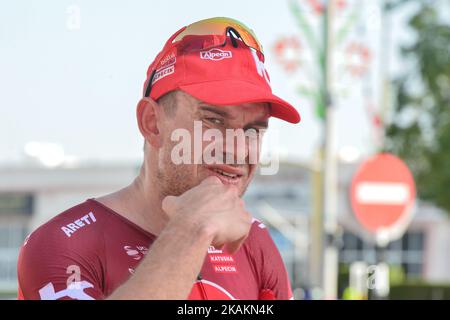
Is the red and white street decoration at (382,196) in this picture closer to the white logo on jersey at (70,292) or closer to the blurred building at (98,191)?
the white logo on jersey at (70,292)

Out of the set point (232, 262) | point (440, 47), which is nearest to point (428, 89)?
point (440, 47)

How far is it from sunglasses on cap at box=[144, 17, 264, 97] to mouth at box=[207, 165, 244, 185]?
30 cm

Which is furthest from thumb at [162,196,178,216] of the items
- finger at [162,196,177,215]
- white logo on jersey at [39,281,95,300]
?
white logo on jersey at [39,281,95,300]

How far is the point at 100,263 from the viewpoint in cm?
231

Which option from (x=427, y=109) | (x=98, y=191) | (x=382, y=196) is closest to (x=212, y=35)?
(x=382, y=196)

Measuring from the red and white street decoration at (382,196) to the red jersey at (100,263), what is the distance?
391 inches

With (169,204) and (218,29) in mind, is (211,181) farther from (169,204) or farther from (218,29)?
(218,29)

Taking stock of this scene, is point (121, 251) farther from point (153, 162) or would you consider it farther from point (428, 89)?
point (428, 89)

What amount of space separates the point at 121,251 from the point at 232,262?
1.08 feet

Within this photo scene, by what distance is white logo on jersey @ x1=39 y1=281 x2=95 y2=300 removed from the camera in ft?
6.96

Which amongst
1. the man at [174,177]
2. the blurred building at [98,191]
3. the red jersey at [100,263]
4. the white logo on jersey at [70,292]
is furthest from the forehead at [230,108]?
the blurred building at [98,191]

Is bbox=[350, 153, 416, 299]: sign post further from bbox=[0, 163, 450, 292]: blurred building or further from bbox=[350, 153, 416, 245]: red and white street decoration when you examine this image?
bbox=[0, 163, 450, 292]: blurred building

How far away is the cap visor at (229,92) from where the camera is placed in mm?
2230
